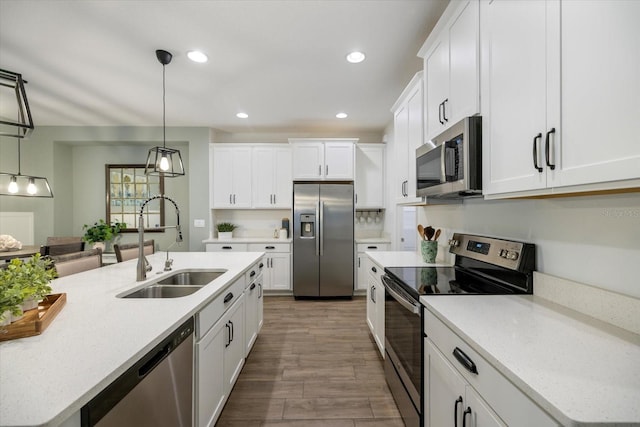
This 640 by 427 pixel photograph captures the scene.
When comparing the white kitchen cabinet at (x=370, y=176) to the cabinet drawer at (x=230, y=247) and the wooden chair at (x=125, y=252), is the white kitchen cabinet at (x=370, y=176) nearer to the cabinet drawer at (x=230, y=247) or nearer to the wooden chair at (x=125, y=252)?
the cabinet drawer at (x=230, y=247)

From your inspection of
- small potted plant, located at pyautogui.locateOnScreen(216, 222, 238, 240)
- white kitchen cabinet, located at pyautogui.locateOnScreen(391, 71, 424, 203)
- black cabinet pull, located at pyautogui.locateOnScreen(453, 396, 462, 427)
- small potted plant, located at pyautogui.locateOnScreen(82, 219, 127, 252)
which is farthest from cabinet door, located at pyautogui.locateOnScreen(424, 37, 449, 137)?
small potted plant, located at pyautogui.locateOnScreen(82, 219, 127, 252)

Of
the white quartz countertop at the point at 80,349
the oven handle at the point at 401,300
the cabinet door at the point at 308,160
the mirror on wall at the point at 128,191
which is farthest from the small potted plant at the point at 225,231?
the oven handle at the point at 401,300

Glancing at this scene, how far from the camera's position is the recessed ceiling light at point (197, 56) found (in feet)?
7.64

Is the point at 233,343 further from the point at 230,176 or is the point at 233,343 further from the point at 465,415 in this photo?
the point at 230,176

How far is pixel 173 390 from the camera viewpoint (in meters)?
1.10

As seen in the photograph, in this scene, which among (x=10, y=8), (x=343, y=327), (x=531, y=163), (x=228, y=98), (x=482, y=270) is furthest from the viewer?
(x=228, y=98)

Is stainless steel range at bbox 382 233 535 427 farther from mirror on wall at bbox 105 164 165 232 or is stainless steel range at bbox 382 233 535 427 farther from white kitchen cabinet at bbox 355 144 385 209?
mirror on wall at bbox 105 164 165 232

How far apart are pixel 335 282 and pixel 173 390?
120 inches

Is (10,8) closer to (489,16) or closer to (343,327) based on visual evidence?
(489,16)

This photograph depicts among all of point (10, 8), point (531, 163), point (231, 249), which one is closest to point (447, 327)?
point (531, 163)

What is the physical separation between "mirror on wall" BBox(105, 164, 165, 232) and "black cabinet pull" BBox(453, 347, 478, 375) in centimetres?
492

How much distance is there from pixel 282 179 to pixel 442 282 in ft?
10.9

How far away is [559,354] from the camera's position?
2.56ft

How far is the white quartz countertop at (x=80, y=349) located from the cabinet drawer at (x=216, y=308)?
0.07 m
